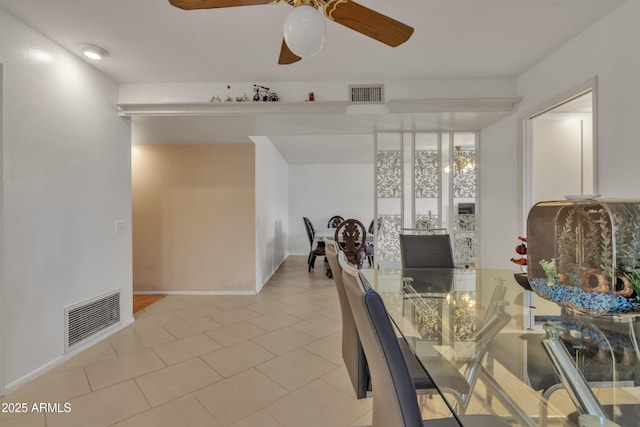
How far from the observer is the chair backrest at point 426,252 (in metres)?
2.59

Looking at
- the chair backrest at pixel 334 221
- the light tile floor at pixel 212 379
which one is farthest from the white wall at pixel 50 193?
the chair backrest at pixel 334 221

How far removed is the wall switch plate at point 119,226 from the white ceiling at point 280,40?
1103 millimetres

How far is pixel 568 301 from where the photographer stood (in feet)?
4.16

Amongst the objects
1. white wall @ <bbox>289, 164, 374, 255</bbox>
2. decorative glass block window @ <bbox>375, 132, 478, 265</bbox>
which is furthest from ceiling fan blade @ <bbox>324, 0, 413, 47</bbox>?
white wall @ <bbox>289, 164, 374, 255</bbox>

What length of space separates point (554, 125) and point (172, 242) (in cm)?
523

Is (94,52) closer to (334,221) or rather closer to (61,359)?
(61,359)

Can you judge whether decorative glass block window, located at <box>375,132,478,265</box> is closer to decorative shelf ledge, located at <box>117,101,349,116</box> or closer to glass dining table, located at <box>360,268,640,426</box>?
decorative shelf ledge, located at <box>117,101,349,116</box>

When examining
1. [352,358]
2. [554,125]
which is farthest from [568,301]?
[554,125]

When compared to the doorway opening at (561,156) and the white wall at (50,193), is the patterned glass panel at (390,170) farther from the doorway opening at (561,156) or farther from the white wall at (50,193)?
the white wall at (50,193)

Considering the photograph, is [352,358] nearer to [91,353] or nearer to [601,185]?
[601,185]

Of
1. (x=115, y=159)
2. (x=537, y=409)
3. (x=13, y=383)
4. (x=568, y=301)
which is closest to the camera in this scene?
(x=537, y=409)

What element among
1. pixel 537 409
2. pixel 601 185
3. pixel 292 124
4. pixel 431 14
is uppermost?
pixel 431 14

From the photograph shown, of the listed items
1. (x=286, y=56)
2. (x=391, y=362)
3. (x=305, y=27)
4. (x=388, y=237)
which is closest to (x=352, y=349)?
(x=391, y=362)

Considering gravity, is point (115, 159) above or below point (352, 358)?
above
